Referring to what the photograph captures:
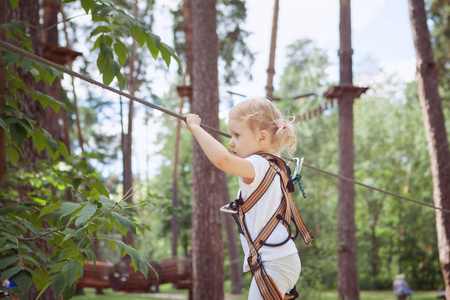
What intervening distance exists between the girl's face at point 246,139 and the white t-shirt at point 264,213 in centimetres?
11

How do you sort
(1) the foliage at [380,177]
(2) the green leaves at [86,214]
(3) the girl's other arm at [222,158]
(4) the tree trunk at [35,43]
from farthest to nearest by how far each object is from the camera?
(1) the foliage at [380,177], (4) the tree trunk at [35,43], (3) the girl's other arm at [222,158], (2) the green leaves at [86,214]

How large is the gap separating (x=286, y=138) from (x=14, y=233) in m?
1.16

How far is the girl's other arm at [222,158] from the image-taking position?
1920 millimetres

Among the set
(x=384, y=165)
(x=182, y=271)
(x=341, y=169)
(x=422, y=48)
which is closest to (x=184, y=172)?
(x=384, y=165)

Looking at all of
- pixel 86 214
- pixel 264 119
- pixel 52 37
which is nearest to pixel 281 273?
pixel 264 119

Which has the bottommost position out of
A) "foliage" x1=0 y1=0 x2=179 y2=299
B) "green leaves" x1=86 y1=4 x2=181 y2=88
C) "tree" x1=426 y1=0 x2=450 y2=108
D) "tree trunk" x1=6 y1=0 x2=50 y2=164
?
"foliage" x1=0 y1=0 x2=179 y2=299

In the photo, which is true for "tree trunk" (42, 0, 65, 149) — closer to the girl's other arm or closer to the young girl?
the young girl

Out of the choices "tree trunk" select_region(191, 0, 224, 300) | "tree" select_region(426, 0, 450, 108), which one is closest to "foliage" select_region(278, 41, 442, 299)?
"tree" select_region(426, 0, 450, 108)

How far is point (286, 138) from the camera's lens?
86.6 inches

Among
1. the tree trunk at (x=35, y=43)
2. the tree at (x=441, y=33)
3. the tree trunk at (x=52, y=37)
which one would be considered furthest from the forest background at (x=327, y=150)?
the tree trunk at (x=35, y=43)

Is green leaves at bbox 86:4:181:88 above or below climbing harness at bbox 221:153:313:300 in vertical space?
above

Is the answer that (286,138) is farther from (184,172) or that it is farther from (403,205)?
(403,205)

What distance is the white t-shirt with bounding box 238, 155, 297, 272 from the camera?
2014 millimetres

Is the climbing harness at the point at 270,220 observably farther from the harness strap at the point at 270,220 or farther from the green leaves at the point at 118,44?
the green leaves at the point at 118,44
